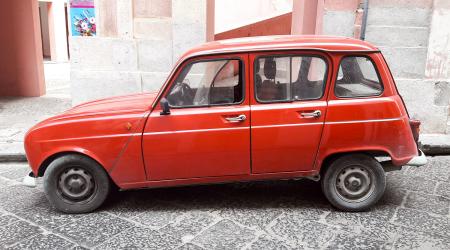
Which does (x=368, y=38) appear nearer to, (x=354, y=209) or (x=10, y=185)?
(x=354, y=209)

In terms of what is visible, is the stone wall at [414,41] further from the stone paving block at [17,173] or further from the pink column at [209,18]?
the stone paving block at [17,173]

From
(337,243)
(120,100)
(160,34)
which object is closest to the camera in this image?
(337,243)

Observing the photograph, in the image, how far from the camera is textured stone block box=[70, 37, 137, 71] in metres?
7.14

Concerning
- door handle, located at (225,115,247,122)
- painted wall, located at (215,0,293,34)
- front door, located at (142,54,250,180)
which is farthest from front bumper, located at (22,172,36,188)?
painted wall, located at (215,0,293,34)

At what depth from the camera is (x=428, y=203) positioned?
450cm

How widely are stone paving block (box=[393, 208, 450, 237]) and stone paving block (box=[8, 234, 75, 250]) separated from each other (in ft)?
10.1

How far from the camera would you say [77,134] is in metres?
4.05

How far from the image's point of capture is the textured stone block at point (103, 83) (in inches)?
284

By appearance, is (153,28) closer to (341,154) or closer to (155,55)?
(155,55)

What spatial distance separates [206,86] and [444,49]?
175 inches

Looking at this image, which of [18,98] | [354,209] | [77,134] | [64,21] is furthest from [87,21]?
[64,21]

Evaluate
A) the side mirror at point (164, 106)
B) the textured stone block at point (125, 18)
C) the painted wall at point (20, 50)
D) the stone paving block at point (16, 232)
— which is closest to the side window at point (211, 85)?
the side mirror at point (164, 106)

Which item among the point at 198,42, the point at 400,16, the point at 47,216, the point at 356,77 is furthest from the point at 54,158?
the point at 400,16

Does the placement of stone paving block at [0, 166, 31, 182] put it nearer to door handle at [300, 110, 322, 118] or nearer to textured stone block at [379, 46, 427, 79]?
door handle at [300, 110, 322, 118]
